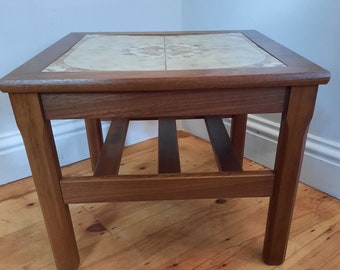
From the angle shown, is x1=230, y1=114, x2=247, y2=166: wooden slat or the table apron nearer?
the table apron

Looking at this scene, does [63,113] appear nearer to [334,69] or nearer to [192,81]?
[192,81]

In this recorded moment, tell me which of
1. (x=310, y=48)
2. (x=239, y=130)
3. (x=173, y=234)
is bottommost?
(x=173, y=234)

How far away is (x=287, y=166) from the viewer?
0.59 m

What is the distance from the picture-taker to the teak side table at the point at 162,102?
1.68ft

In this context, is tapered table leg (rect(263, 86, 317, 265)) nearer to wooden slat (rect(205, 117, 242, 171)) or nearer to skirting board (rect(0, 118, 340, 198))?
wooden slat (rect(205, 117, 242, 171))

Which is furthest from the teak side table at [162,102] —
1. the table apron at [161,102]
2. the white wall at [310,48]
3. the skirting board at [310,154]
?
the skirting board at [310,154]

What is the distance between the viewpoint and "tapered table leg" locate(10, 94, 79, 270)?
53 cm

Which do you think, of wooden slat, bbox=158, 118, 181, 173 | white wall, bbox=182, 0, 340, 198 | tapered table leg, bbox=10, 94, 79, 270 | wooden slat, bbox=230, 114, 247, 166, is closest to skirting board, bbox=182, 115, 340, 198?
white wall, bbox=182, 0, 340, 198

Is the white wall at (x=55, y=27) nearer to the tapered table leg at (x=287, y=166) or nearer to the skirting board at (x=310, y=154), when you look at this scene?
the skirting board at (x=310, y=154)

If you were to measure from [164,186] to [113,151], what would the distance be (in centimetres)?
25

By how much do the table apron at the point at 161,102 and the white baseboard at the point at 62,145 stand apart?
557 millimetres

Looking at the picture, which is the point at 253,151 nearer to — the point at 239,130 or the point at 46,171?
the point at 239,130

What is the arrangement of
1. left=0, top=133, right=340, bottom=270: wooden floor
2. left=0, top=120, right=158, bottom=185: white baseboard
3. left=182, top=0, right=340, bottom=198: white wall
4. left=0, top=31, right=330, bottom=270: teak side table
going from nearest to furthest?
left=0, top=31, right=330, bottom=270: teak side table
left=0, top=133, right=340, bottom=270: wooden floor
left=182, top=0, right=340, bottom=198: white wall
left=0, top=120, right=158, bottom=185: white baseboard

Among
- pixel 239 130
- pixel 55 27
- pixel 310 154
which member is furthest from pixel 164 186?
pixel 55 27
